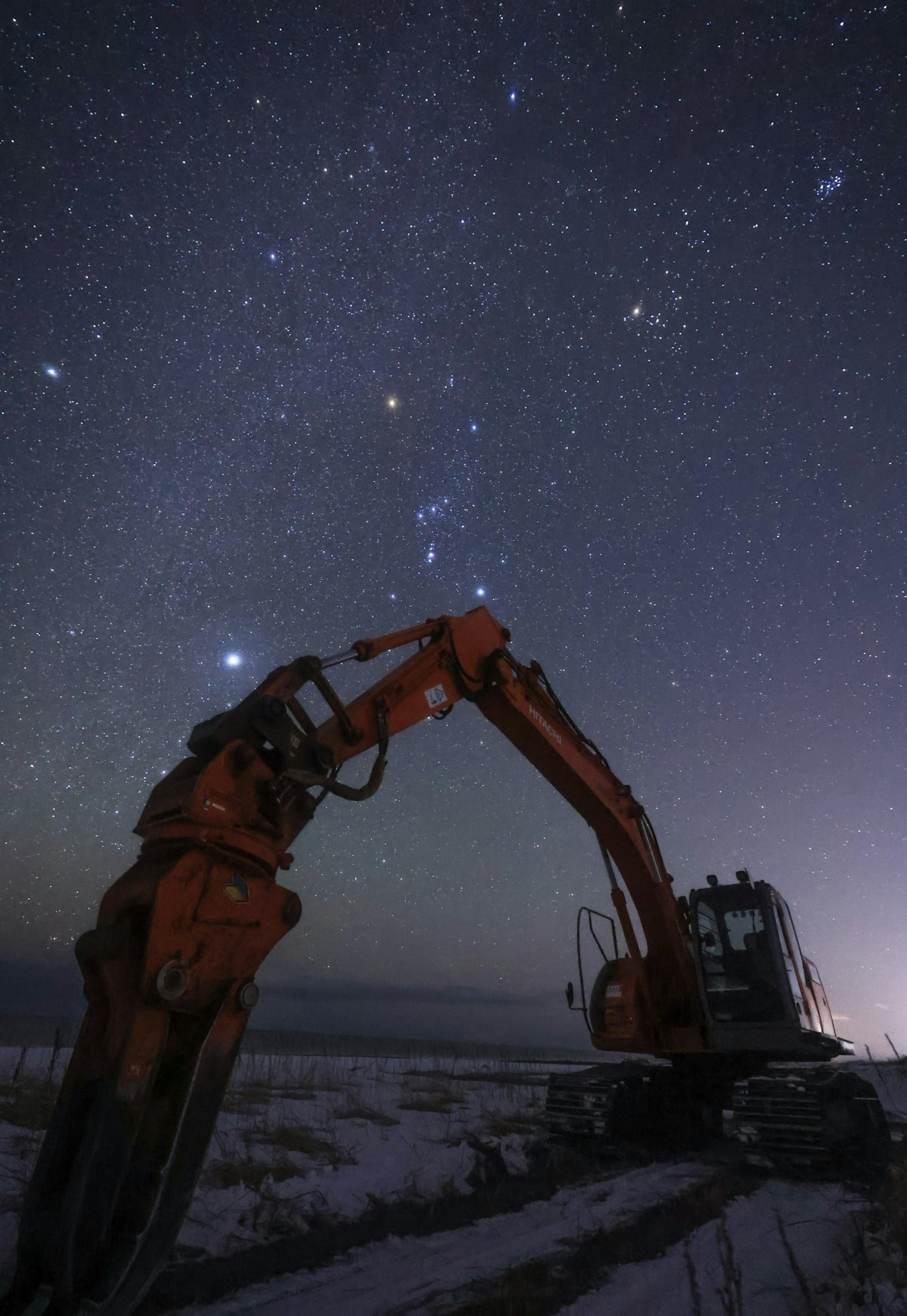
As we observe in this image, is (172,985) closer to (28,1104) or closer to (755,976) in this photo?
(28,1104)

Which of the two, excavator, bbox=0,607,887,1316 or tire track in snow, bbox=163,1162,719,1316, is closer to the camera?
excavator, bbox=0,607,887,1316

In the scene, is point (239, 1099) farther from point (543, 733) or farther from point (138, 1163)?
point (138, 1163)

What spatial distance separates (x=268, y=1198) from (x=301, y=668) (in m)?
3.98

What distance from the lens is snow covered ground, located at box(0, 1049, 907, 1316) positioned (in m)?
3.92

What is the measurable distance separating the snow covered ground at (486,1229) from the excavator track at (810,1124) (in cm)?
34

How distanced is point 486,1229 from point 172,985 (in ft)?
11.9

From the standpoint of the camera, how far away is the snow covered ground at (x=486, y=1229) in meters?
3.92

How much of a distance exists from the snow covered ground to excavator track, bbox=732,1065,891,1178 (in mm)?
341

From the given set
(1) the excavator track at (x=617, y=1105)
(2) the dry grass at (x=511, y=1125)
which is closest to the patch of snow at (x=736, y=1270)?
(1) the excavator track at (x=617, y=1105)

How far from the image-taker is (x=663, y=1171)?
7.75 m

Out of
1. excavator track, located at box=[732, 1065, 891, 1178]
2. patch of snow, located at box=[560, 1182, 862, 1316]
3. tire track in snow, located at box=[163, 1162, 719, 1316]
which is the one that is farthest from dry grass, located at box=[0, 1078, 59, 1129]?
excavator track, located at box=[732, 1065, 891, 1178]

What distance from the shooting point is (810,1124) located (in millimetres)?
7746

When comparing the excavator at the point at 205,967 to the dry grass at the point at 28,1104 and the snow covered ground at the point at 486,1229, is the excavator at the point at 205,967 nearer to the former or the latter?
the snow covered ground at the point at 486,1229

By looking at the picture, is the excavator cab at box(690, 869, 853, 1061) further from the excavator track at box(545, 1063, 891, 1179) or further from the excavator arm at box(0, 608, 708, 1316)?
the excavator arm at box(0, 608, 708, 1316)
